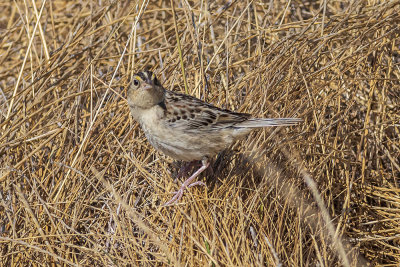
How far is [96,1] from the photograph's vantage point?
19.0 ft

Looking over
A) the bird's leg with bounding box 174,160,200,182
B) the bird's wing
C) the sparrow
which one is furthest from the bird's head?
the bird's leg with bounding box 174,160,200,182

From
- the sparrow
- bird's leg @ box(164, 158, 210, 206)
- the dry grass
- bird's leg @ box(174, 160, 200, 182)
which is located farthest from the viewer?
bird's leg @ box(174, 160, 200, 182)

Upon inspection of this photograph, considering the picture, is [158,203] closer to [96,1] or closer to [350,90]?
[350,90]

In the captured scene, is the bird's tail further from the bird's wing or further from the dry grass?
the dry grass

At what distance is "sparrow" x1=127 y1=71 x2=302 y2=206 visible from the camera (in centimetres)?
376

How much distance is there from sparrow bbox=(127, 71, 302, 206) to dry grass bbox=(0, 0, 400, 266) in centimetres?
18

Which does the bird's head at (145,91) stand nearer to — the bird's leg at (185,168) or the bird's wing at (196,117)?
the bird's wing at (196,117)

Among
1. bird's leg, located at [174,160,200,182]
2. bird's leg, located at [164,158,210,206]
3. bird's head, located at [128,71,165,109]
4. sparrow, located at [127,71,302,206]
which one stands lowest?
bird's leg, located at [174,160,200,182]

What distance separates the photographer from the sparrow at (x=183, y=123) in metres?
3.76

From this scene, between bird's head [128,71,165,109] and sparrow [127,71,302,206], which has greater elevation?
bird's head [128,71,165,109]

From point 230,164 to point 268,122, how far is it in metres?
0.51

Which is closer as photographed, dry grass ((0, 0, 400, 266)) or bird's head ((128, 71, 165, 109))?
dry grass ((0, 0, 400, 266))

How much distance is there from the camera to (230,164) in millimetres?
3990

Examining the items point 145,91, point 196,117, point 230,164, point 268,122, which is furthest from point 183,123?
point 268,122
